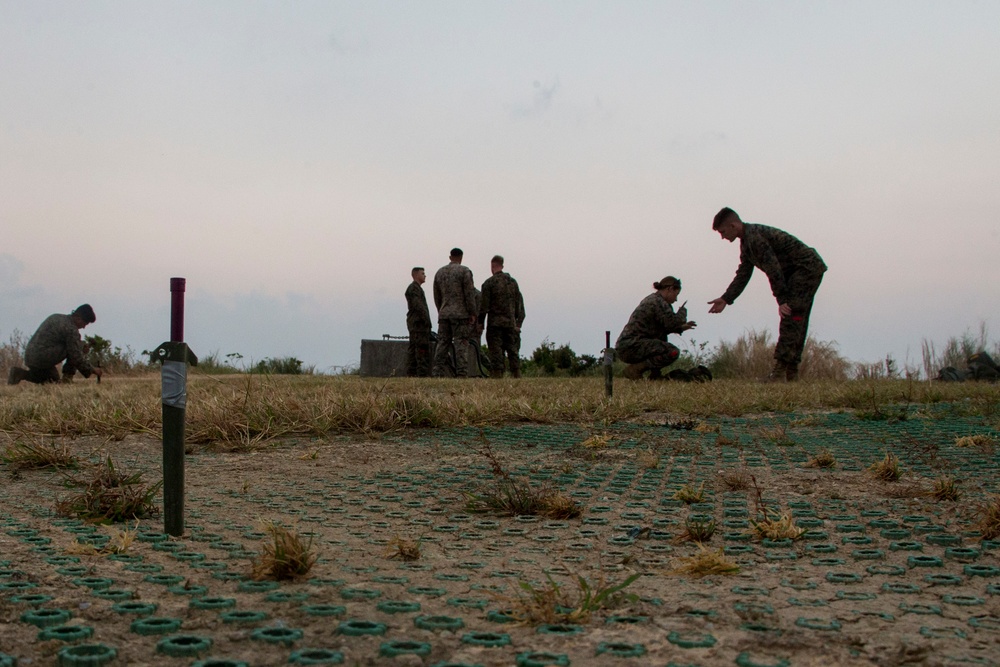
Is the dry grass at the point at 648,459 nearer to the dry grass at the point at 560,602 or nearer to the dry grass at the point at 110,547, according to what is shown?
the dry grass at the point at 560,602

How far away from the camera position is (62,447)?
5.23 m

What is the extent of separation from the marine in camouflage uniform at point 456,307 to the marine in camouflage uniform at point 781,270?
4.30m

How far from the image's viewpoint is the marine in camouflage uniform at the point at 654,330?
12703 mm

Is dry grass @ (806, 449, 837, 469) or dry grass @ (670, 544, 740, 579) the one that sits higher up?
dry grass @ (806, 449, 837, 469)

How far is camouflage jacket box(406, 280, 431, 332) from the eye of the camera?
15664 millimetres

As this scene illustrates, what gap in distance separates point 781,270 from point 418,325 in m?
6.25

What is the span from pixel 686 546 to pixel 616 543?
0.22 meters

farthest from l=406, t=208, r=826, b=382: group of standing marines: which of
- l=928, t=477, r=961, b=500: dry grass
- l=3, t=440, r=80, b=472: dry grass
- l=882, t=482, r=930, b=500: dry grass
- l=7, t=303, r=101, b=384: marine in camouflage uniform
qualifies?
l=3, t=440, r=80, b=472: dry grass

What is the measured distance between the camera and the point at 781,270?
1162cm

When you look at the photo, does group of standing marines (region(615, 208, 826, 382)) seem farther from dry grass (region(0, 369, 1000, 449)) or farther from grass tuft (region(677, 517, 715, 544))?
grass tuft (region(677, 517, 715, 544))

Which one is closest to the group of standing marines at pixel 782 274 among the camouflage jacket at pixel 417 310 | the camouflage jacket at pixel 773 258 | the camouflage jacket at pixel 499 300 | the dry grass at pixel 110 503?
the camouflage jacket at pixel 773 258

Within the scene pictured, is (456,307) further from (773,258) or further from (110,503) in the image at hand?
(110,503)

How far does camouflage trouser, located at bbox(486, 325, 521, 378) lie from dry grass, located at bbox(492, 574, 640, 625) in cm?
1285

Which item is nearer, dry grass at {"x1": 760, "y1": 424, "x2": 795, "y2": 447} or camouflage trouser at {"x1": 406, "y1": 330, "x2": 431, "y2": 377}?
dry grass at {"x1": 760, "y1": 424, "x2": 795, "y2": 447}
